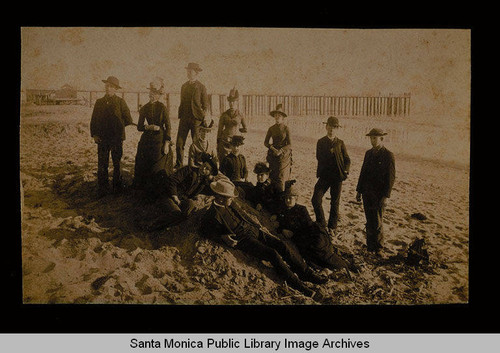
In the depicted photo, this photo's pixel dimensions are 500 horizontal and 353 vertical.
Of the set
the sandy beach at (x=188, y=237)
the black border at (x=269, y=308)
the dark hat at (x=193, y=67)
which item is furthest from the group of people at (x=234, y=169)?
the black border at (x=269, y=308)

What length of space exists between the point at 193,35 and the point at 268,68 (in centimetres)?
98

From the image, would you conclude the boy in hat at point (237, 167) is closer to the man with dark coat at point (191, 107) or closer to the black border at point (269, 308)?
the man with dark coat at point (191, 107)

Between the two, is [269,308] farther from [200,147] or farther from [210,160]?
[200,147]

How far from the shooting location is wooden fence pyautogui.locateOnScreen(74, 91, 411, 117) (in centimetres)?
459

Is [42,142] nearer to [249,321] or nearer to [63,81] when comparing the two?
[63,81]

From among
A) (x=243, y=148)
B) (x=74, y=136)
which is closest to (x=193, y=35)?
(x=243, y=148)

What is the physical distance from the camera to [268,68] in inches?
181

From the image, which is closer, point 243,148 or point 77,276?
point 77,276

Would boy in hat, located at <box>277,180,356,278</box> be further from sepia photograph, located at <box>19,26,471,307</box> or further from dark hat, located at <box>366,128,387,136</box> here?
dark hat, located at <box>366,128,387,136</box>

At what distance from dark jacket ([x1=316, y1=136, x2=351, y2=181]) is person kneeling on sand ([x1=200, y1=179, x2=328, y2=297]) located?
1.00 metres

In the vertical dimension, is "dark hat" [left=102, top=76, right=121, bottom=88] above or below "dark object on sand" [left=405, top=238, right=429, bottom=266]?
above

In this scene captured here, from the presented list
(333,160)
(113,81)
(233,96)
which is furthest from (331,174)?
(113,81)

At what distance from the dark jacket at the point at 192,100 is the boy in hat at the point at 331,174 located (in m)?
1.51

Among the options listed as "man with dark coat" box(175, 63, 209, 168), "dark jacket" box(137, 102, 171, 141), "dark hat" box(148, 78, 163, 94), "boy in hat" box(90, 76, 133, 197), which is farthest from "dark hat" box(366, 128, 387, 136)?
"boy in hat" box(90, 76, 133, 197)
